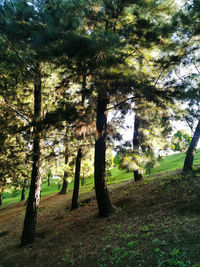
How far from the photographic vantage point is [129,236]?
5035 millimetres

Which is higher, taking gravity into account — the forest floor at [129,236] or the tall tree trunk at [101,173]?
the tall tree trunk at [101,173]

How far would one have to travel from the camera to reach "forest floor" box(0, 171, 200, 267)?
3.91 meters

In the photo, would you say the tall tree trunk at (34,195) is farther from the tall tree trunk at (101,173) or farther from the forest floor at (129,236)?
the tall tree trunk at (101,173)

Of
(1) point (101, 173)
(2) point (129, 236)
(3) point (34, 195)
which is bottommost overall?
(2) point (129, 236)

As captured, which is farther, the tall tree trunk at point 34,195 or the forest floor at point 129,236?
the tall tree trunk at point 34,195

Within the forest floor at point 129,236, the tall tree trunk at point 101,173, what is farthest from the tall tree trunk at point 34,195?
the tall tree trunk at point 101,173

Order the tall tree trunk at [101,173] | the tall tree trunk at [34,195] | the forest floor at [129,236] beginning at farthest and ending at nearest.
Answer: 1. the tall tree trunk at [101,173]
2. the tall tree trunk at [34,195]
3. the forest floor at [129,236]

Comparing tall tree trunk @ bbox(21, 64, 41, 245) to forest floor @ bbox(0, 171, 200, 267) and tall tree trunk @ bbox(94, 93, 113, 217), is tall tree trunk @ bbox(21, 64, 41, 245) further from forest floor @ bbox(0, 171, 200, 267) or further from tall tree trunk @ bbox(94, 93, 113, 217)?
tall tree trunk @ bbox(94, 93, 113, 217)

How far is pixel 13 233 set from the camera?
28.7 ft

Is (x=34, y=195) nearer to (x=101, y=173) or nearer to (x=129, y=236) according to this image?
(x=101, y=173)

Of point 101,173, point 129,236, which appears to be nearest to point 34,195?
point 101,173

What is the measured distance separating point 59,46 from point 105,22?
12.0 ft

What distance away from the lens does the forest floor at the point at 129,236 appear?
3.91 metres

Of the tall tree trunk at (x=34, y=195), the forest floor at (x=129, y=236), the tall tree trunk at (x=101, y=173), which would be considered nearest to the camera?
the forest floor at (x=129, y=236)
